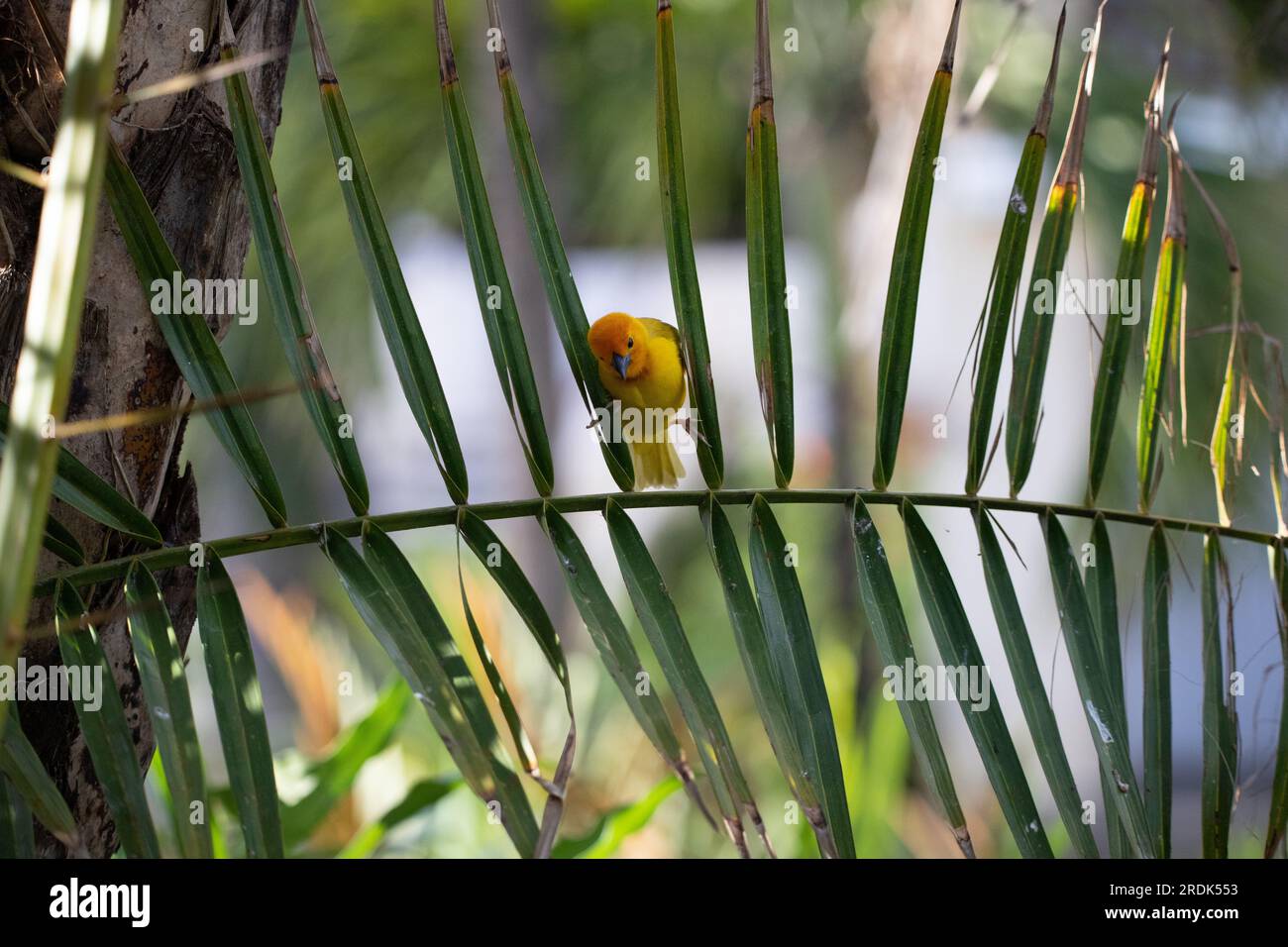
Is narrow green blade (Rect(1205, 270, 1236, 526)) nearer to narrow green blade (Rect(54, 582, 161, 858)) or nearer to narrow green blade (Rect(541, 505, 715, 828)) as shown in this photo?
narrow green blade (Rect(541, 505, 715, 828))

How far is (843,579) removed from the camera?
5.98 meters

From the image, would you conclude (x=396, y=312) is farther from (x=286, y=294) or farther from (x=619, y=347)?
(x=619, y=347)

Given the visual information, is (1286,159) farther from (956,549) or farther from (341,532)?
(341,532)

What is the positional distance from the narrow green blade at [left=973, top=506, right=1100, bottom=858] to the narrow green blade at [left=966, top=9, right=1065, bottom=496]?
0.07m

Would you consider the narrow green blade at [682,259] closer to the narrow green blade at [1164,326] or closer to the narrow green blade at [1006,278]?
the narrow green blade at [1006,278]

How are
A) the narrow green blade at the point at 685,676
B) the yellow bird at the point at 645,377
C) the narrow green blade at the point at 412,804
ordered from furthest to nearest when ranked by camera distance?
the narrow green blade at the point at 412,804 < the yellow bird at the point at 645,377 < the narrow green blade at the point at 685,676

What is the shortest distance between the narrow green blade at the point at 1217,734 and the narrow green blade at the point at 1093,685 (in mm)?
124

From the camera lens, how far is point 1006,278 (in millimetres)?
1000

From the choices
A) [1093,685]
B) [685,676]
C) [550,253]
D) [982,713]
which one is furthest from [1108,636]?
[550,253]

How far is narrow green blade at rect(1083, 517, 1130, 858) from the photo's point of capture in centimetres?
93

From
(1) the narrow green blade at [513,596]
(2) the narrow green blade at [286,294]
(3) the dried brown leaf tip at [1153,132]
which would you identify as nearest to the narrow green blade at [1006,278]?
(3) the dried brown leaf tip at [1153,132]

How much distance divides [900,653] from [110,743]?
0.67 m

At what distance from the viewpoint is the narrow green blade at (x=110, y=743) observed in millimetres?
768

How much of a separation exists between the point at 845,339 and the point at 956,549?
1.26 meters
